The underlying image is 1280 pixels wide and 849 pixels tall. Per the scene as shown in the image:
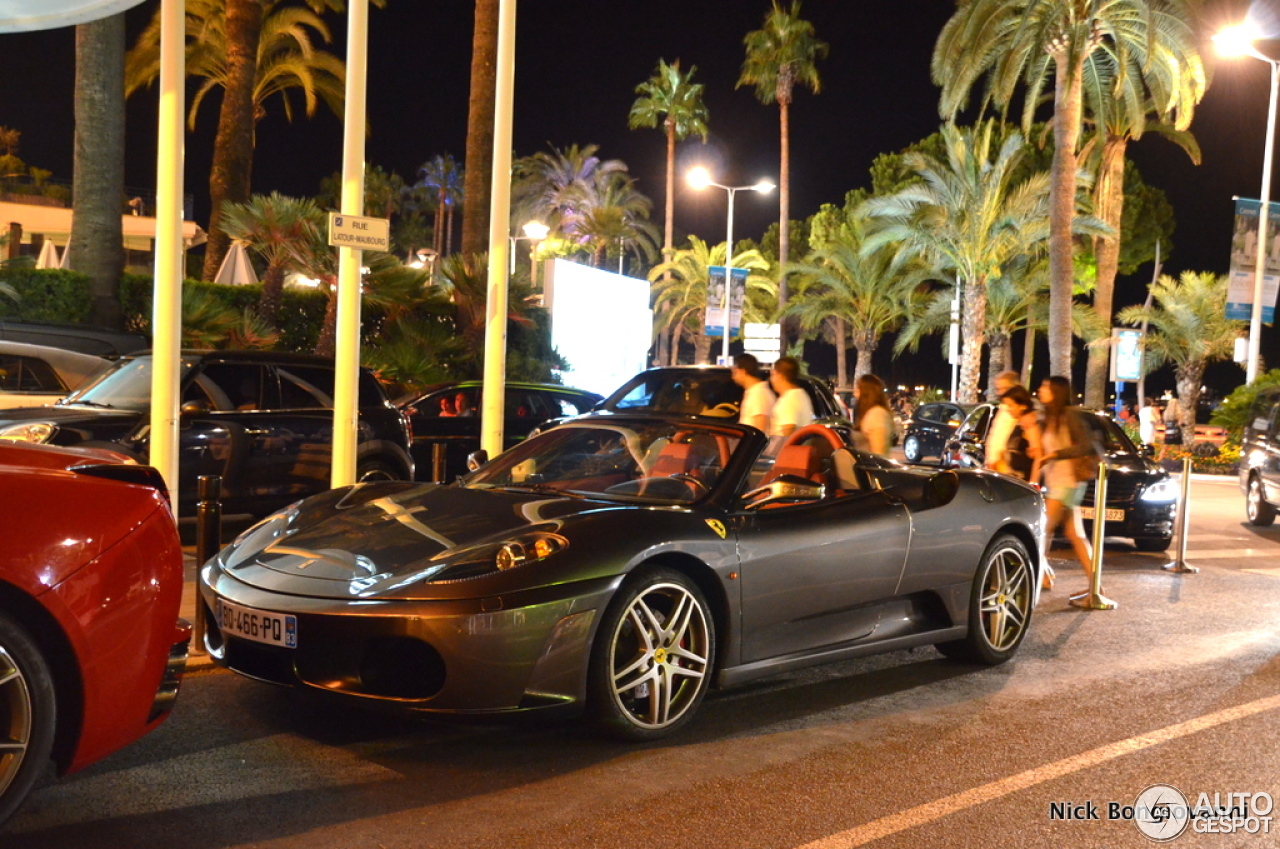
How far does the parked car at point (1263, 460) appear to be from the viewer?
15984 millimetres

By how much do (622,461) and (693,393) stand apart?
6.61m

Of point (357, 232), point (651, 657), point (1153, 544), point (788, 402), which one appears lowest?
point (1153, 544)

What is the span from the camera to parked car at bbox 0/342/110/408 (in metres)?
13.3

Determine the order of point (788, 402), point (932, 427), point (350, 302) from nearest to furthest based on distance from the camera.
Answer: point (350, 302) → point (788, 402) → point (932, 427)

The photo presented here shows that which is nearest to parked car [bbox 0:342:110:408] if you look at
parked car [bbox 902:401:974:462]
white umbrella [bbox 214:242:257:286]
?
white umbrella [bbox 214:242:257:286]

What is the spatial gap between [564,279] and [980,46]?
10620 millimetres

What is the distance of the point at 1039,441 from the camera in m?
9.98

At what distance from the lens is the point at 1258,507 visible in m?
16.6

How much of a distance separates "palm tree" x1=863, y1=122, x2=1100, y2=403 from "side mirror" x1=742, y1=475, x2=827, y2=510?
3056 cm

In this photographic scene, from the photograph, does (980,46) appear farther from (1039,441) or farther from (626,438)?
(626,438)

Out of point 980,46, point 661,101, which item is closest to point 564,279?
point 980,46

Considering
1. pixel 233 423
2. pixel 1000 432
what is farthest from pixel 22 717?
pixel 1000 432

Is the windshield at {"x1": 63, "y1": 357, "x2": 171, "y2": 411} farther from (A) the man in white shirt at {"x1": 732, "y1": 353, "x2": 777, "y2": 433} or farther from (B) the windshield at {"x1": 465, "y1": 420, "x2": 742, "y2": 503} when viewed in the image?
(A) the man in white shirt at {"x1": 732, "y1": 353, "x2": 777, "y2": 433}

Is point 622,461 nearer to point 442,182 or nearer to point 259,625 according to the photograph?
point 259,625
